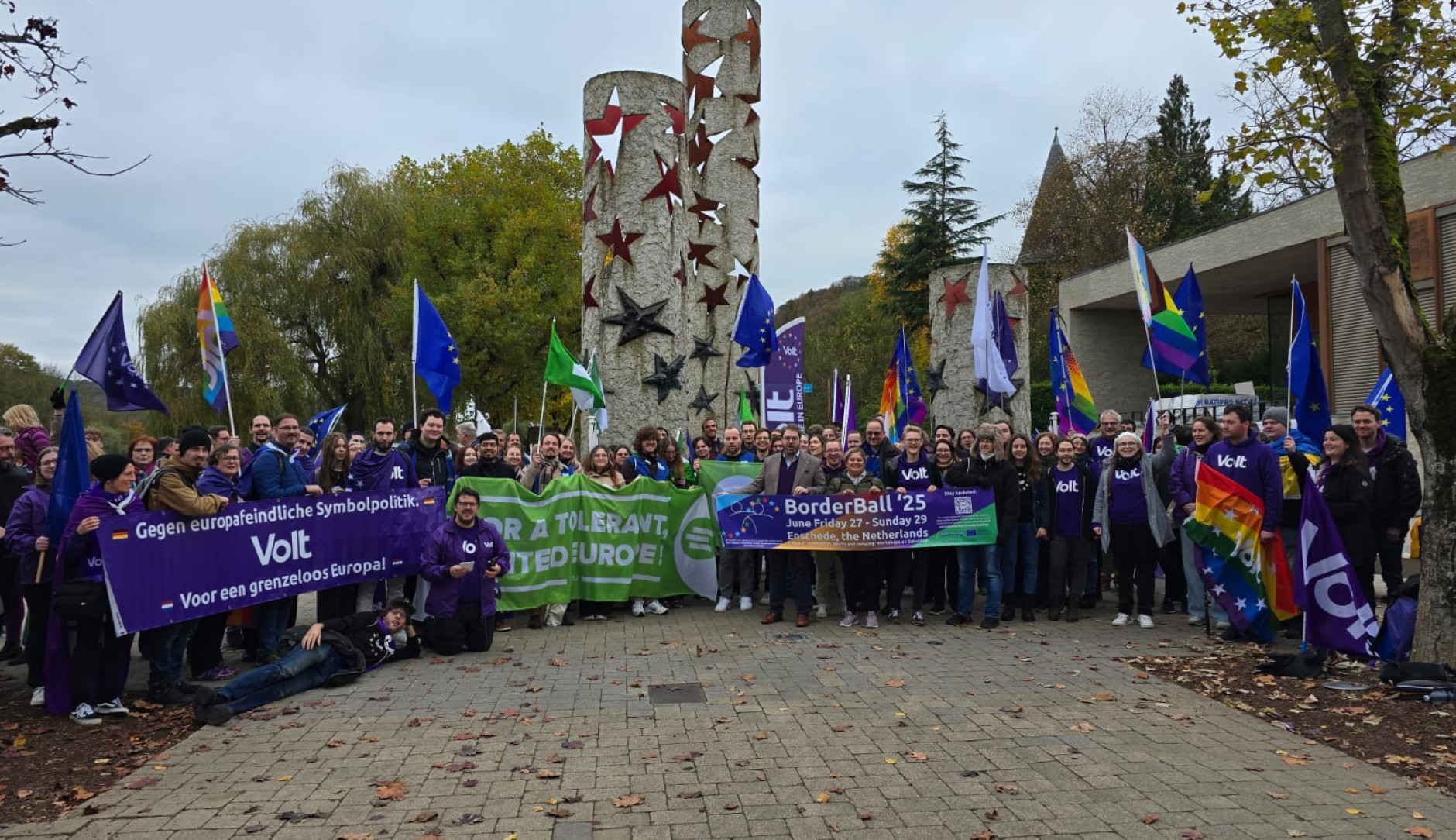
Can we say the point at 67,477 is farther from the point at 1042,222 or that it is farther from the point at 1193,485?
the point at 1042,222

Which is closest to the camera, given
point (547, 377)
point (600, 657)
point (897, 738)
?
point (897, 738)

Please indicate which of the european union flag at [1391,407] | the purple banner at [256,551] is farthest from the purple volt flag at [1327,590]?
the purple banner at [256,551]

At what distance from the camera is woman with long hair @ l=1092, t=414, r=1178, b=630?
961 centimetres

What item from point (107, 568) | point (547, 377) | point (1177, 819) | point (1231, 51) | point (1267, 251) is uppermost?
point (1267, 251)

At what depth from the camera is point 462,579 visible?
8.56 metres

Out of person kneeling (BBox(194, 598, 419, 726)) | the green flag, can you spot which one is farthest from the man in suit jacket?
person kneeling (BBox(194, 598, 419, 726))

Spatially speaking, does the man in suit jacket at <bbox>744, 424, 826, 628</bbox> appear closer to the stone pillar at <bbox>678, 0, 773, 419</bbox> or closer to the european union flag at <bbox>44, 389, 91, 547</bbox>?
the european union flag at <bbox>44, 389, 91, 547</bbox>

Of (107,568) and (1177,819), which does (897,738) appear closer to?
(1177,819)

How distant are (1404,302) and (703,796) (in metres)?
6.34

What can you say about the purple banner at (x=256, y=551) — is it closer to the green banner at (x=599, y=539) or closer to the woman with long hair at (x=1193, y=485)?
the green banner at (x=599, y=539)

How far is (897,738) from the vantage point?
5809mm

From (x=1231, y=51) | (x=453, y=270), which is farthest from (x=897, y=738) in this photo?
(x=453, y=270)

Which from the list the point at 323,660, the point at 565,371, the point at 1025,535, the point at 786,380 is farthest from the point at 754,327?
the point at 323,660

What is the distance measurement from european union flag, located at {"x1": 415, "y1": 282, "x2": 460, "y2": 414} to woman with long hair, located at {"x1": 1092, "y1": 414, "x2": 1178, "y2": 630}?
23.0 feet
